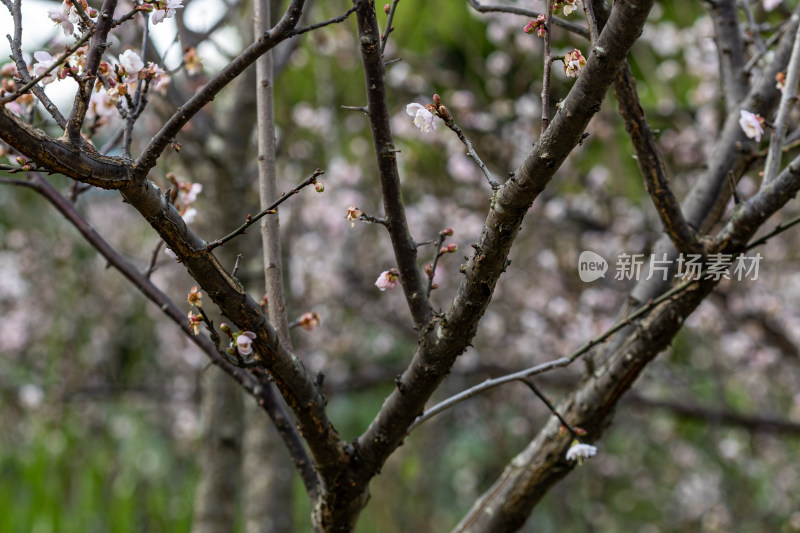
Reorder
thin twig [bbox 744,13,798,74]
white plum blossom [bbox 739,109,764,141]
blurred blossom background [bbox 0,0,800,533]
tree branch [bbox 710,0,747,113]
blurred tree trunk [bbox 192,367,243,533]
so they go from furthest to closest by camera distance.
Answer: blurred blossom background [bbox 0,0,800,533] < blurred tree trunk [bbox 192,367,243,533] < tree branch [bbox 710,0,747,113] < thin twig [bbox 744,13,798,74] < white plum blossom [bbox 739,109,764,141]

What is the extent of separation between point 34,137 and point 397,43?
331cm

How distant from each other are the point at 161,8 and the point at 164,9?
0.01 meters

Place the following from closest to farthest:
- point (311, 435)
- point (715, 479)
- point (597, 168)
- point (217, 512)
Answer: point (311, 435) → point (217, 512) → point (597, 168) → point (715, 479)

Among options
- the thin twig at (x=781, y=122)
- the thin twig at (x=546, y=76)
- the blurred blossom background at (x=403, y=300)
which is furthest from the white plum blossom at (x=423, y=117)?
the blurred blossom background at (x=403, y=300)

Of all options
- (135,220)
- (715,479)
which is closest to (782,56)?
(715,479)

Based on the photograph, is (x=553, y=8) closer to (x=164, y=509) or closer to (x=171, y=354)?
(x=164, y=509)

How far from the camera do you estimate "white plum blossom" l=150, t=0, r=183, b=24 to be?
94cm

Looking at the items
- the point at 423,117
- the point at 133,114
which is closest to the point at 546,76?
the point at 423,117

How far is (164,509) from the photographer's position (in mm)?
3330

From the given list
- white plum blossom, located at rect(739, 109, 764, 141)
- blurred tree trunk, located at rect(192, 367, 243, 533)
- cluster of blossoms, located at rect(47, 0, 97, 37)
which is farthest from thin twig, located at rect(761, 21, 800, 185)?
blurred tree trunk, located at rect(192, 367, 243, 533)

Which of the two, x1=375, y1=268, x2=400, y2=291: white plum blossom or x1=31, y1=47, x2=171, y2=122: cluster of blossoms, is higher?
x1=31, y1=47, x2=171, y2=122: cluster of blossoms

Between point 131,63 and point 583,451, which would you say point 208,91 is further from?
point 583,451

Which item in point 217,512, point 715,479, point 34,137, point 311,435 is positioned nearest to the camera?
point 34,137

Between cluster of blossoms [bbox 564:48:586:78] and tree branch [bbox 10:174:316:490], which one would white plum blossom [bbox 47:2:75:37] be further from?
cluster of blossoms [bbox 564:48:586:78]
